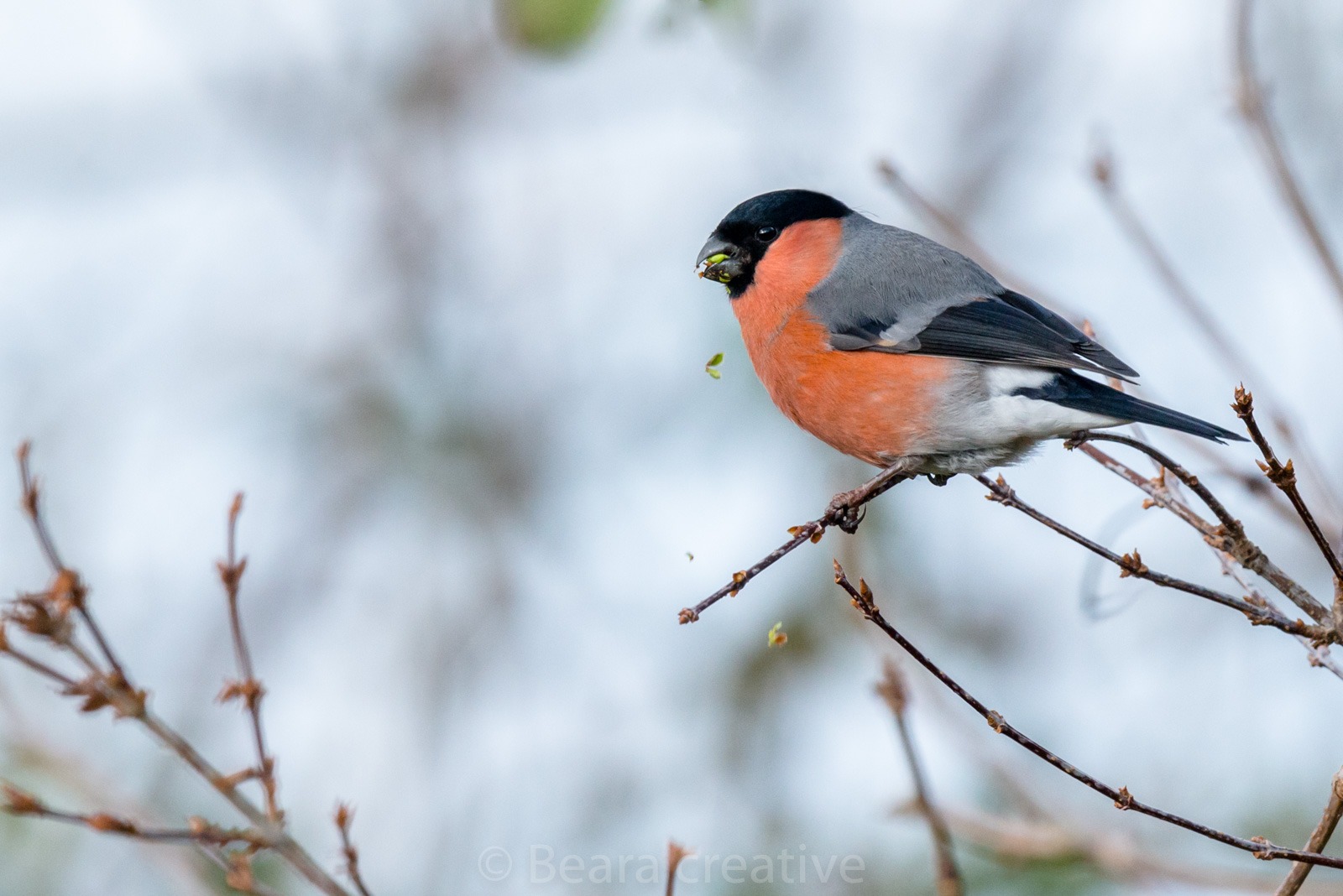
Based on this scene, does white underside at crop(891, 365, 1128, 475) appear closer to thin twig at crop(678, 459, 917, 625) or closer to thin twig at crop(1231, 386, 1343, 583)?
thin twig at crop(678, 459, 917, 625)

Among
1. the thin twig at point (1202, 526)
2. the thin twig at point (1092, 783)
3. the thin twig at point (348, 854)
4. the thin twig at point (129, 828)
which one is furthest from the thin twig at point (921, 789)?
the thin twig at point (129, 828)

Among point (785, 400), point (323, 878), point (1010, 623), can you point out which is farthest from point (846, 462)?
point (323, 878)

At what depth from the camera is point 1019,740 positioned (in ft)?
6.20

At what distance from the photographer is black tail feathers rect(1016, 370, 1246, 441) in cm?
247

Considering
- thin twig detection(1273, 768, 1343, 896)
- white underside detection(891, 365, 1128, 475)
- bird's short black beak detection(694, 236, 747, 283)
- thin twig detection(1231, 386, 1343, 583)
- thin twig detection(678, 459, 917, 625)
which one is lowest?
thin twig detection(1273, 768, 1343, 896)

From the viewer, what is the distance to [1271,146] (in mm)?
2824

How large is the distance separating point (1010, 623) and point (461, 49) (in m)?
4.30

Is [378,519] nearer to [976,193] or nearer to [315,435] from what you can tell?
[315,435]

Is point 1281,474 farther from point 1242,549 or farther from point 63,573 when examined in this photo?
point 63,573

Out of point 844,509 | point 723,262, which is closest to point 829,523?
point 844,509

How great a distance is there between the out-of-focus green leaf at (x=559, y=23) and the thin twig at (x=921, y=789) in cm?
137

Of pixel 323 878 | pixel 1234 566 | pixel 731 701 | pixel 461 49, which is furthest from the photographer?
pixel 461 49

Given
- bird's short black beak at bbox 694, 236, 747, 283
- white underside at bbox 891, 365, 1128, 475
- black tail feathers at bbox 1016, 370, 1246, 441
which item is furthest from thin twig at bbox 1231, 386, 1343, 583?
bird's short black beak at bbox 694, 236, 747, 283

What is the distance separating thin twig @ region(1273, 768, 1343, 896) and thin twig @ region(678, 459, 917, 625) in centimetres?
88
